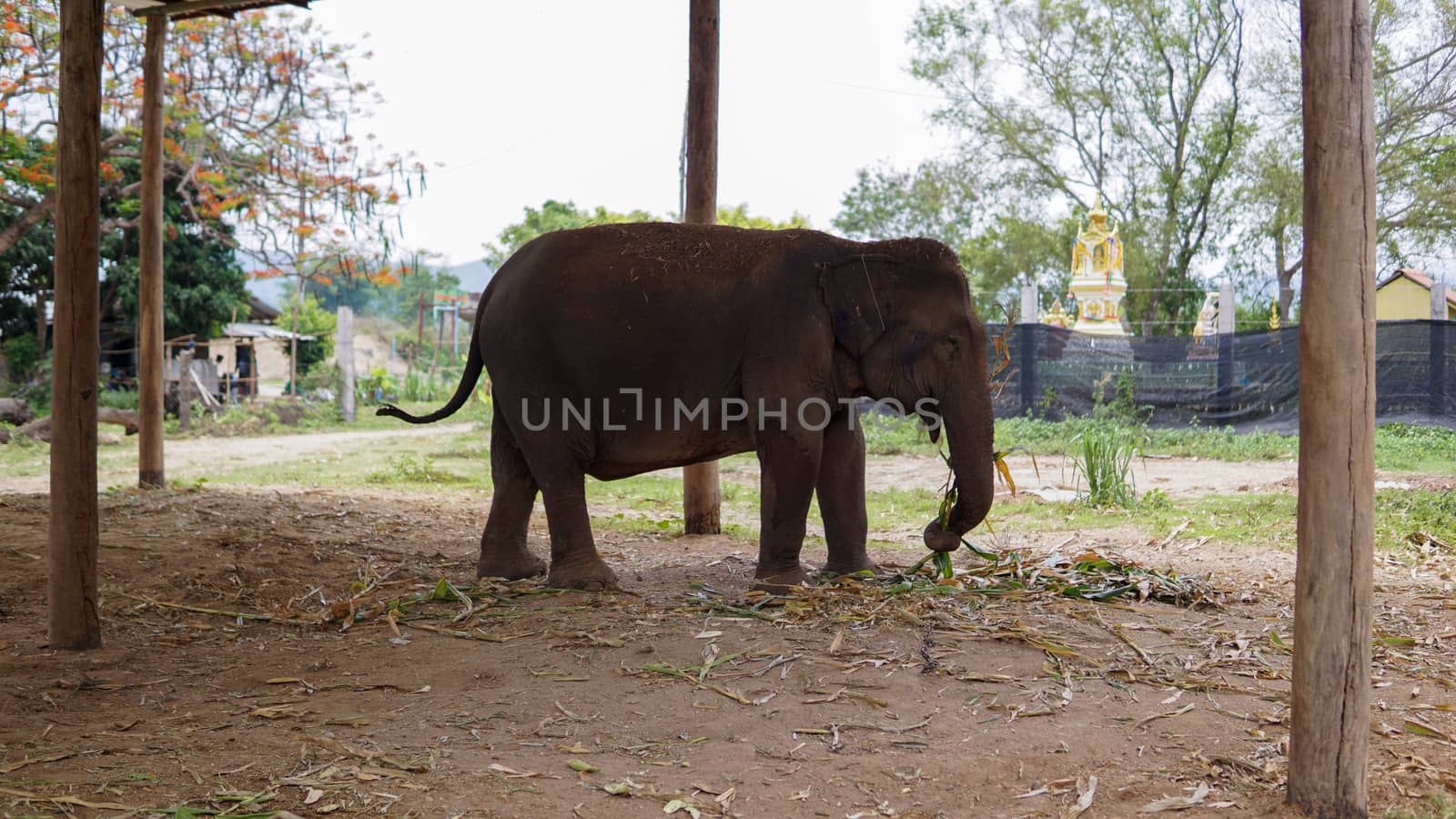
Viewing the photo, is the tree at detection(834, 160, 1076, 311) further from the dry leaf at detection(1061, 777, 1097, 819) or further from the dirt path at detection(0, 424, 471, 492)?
the dry leaf at detection(1061, 777, 1097, 819)

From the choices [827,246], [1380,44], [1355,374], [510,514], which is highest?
[1380,44]

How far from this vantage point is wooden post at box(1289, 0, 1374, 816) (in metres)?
2.96

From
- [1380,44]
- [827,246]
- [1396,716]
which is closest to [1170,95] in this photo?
[1380,44]

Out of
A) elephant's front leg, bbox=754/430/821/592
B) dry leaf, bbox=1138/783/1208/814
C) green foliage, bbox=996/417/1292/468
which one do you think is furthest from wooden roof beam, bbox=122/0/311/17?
green foliage, bbox=996/417/1292/468

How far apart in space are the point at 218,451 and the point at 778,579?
39.4ft

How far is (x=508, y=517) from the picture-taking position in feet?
21.0

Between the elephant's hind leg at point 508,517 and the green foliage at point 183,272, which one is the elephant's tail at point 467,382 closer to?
the elephant's hind leg at point 508,517

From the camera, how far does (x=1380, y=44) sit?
20984mm

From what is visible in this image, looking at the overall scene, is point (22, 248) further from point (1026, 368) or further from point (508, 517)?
point (508, 517)

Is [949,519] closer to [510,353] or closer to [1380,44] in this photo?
[510,353]

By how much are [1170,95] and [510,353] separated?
24.6 m

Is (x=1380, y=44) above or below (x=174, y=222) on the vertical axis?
above

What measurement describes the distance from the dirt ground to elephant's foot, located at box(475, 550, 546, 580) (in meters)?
0.14

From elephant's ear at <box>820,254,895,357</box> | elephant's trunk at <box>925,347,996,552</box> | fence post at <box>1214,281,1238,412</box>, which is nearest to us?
elephant's trunk at <box>925,347,996,552</box>
